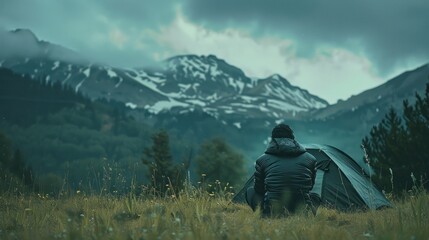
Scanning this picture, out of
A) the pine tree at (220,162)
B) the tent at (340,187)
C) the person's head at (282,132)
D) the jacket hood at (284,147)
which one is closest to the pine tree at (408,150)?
the tent at (340,187)

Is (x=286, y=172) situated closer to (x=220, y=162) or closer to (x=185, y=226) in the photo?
(x=185, y=226)

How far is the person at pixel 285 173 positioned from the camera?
984cm

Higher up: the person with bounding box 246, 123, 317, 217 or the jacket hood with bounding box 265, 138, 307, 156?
the jacket hood with bounding box 265, 138, 307, 156

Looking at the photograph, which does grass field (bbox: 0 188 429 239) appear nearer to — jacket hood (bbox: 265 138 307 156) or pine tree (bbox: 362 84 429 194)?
jacket hood (bbox: 265 138 307 156)

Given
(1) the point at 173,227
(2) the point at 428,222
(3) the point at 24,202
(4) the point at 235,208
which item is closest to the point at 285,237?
(1) the point at 173,227

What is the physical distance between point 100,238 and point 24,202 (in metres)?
6.54

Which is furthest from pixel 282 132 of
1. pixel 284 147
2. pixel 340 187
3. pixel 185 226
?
pixel 185 226

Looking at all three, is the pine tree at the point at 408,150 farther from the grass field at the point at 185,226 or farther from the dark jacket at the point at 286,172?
the grass field at the point at 185,226

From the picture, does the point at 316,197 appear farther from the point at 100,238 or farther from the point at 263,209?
the point at 100,238

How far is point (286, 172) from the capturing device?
984 centimetres

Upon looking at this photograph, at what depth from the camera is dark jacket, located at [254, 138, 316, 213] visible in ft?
32.3

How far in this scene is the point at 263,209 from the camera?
9.98 meters

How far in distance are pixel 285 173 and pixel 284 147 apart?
20.8 inches

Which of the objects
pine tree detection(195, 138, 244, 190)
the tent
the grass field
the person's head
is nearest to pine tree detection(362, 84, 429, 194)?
the tent
